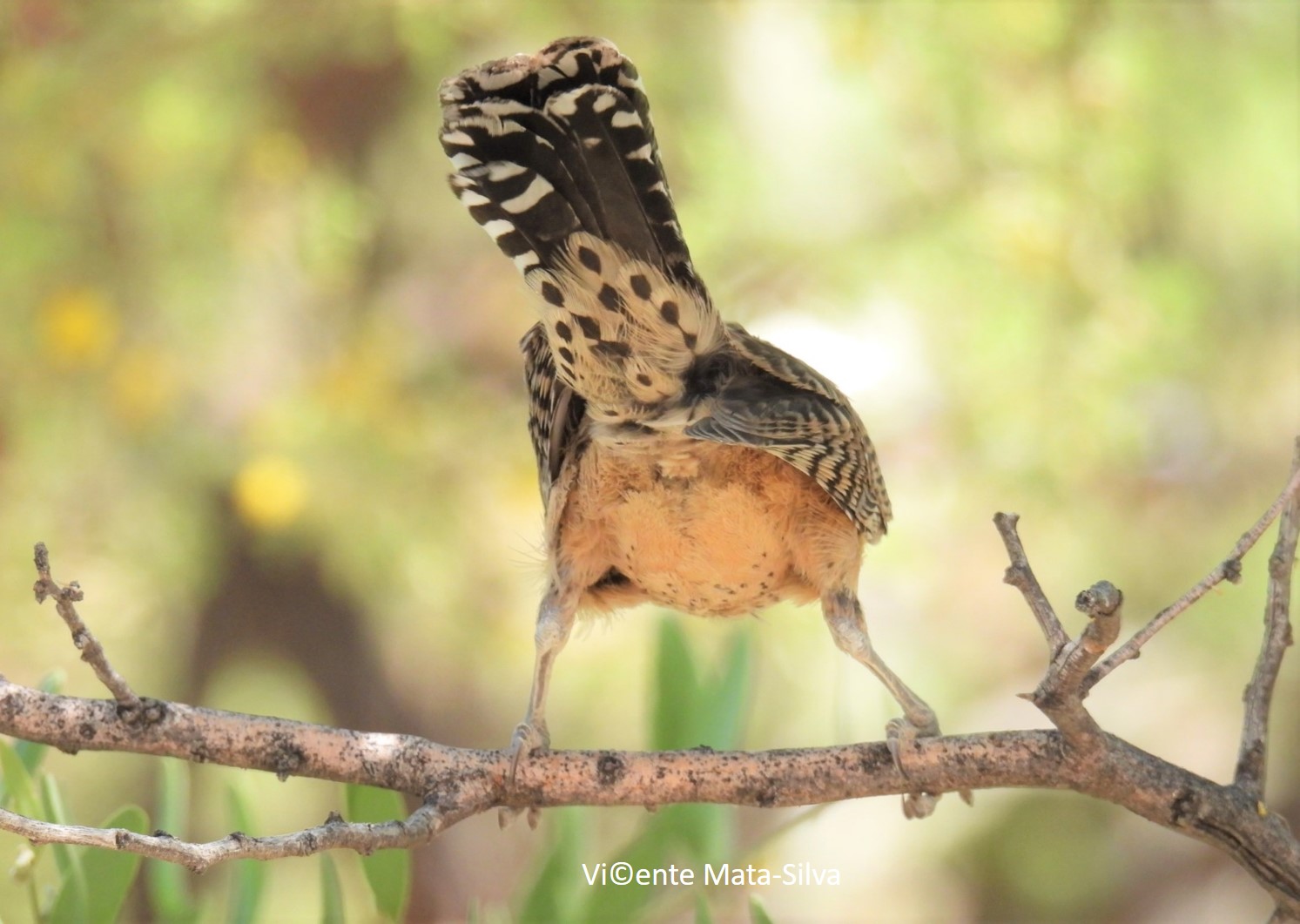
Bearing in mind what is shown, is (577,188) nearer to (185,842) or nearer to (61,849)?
(185,842)

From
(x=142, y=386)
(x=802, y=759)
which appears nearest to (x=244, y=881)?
(x=802, y=759)

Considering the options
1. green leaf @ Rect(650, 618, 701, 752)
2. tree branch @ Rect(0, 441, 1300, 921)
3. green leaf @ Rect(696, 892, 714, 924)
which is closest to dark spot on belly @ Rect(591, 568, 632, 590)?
green leaf @ Rect(650, 618, 701, 752)

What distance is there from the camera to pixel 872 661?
223 cm

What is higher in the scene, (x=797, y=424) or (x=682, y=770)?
(x=797, y=424)

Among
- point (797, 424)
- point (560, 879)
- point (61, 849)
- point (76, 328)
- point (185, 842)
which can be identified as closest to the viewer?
point (185, 842)

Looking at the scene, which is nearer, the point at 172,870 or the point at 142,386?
the point at 172,870

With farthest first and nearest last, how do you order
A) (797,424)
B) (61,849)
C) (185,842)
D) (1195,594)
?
(797,424), (61,849), (1195,594), (185,842)

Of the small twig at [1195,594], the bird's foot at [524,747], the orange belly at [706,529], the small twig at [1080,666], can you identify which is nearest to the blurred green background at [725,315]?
the orange belly at [706,529]

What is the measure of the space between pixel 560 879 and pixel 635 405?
81 centimetres

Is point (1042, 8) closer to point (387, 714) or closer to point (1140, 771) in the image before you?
point (1140, 771)

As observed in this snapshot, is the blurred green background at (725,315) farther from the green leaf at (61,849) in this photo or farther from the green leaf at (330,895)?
the green leaf at (330,895)

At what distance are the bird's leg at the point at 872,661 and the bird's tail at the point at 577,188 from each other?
63 centimetres

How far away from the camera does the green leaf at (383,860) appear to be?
1891 mm

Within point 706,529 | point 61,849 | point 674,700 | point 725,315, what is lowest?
point 61,849
